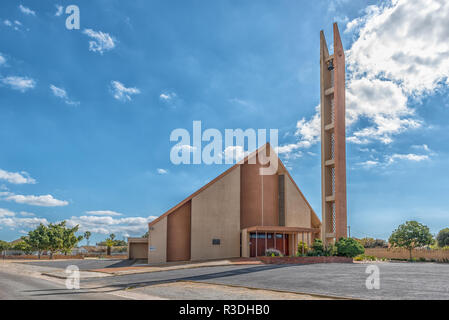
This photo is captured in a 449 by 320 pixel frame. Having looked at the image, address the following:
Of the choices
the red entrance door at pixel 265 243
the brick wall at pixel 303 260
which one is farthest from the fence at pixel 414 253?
the brick wall at pixel 303 260

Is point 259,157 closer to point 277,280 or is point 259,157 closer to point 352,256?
point 352,256

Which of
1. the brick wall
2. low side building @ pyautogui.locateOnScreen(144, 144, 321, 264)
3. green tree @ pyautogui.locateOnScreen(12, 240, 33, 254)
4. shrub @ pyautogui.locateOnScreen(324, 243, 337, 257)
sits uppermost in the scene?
low side building @ pyautogui.locateOnScreen(144, 144, 321, 264)

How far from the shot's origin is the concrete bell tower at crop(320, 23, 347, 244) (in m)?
32.4

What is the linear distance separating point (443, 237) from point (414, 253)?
881 inches

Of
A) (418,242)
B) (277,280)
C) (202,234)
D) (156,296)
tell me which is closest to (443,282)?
(277,280)

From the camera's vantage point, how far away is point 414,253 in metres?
40.2

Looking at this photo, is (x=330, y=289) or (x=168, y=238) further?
(x=168, y=238)

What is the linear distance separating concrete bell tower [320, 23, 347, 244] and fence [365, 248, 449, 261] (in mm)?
10341

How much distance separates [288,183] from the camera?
39.5 metres

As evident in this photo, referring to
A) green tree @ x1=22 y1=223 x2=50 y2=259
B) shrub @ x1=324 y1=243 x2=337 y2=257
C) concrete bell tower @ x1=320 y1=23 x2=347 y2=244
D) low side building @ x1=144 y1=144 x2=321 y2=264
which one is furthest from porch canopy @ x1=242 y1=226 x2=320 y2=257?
green tree @ x1=22 y1=223 x2=50 y2=259

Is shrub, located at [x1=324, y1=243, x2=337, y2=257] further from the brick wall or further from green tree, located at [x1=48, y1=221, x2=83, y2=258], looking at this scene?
green tree, located at [x1=48, y1=221, x2=83, y2=258]

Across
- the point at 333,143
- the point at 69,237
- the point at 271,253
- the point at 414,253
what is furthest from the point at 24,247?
the point at 414,253
